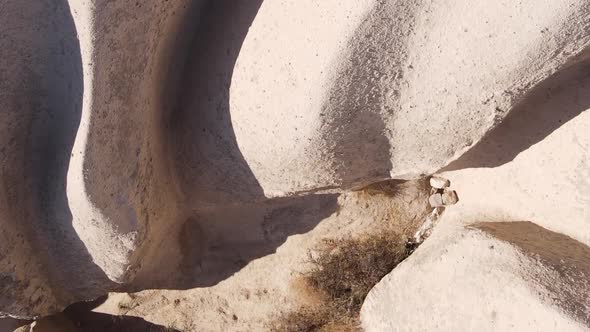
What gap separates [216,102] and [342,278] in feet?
1.86

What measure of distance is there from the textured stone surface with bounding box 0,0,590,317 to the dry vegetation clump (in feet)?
1.08

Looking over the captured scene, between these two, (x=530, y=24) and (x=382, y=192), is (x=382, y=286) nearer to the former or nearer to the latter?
(x=382, y=192)

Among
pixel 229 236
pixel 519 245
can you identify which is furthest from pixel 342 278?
pixel 519 245

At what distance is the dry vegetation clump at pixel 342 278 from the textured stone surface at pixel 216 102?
33 cm

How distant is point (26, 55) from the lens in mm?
980

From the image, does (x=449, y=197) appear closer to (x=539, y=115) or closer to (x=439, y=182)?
(x=439, y=182)

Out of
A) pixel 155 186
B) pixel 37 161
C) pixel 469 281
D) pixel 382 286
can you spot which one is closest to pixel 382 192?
pixel 382 286

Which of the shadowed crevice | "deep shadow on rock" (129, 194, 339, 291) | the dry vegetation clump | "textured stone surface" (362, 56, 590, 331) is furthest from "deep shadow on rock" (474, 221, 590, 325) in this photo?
"deep shadow on rock" (129, 194, 339, 291)

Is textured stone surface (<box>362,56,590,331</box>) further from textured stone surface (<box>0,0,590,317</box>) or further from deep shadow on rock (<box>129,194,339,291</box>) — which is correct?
deep shadow on rock (<box>129,194,339,291</box>)

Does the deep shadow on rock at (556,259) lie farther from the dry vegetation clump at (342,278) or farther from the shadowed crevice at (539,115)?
the dry vegetation clump at (342,278)

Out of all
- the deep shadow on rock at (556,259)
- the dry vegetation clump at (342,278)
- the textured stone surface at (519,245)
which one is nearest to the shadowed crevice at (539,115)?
the textured stone surface at (519,245)

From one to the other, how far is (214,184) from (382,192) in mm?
432

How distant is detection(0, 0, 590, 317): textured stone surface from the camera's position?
0.92 meters

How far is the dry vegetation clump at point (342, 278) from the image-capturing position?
4.55ft
